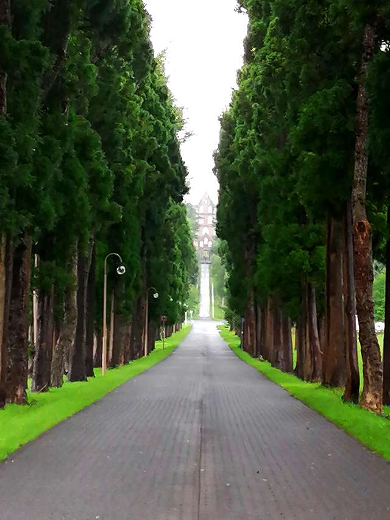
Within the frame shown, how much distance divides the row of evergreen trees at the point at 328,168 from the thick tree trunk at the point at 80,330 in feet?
24.8

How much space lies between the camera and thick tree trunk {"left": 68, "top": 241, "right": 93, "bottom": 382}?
30719mm

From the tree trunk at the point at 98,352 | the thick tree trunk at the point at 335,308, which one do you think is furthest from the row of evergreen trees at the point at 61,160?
the thick tree trunk at the point at 335,308

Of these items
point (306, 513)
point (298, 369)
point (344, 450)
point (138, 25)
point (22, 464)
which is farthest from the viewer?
point (298, 369)

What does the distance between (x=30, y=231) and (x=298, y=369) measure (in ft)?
65.9

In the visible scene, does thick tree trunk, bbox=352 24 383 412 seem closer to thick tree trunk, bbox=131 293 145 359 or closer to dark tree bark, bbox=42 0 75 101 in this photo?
dark tree bark, bbox=42 0 75 101

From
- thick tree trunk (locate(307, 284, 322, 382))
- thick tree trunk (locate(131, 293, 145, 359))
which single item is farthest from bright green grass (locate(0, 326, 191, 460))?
thick tree trunk (locate(131, 293, 145, 359))

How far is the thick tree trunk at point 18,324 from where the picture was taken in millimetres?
19641

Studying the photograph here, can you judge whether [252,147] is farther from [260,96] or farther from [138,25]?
[138,25]

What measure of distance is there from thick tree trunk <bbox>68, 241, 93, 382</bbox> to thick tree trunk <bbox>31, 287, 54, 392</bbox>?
5.25m

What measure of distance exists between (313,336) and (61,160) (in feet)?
49.1

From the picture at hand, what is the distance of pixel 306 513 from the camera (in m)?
7.61

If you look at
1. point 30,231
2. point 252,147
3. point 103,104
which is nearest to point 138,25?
point 103,104

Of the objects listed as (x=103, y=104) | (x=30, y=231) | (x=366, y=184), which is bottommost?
(x=30, y=231)

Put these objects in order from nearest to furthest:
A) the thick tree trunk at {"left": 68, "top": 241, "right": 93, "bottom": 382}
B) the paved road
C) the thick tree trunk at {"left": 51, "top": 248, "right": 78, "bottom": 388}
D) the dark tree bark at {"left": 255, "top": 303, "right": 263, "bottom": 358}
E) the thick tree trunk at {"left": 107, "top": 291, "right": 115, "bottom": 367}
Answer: the paved road
the thick tree trunk at {"left": 51, "top": 248, "right": 78, "bottom": 388}
the thick tree trunk at {"left": 68, "top": 241, "right": 93, "bottom": 382}
the thick tree trunk at {"left": 107, "top": 291, "right": 115, "bottom": 367}
the dark tree bark at {"left": 255, "top": 303, "right": 263, "bottom": 358}
